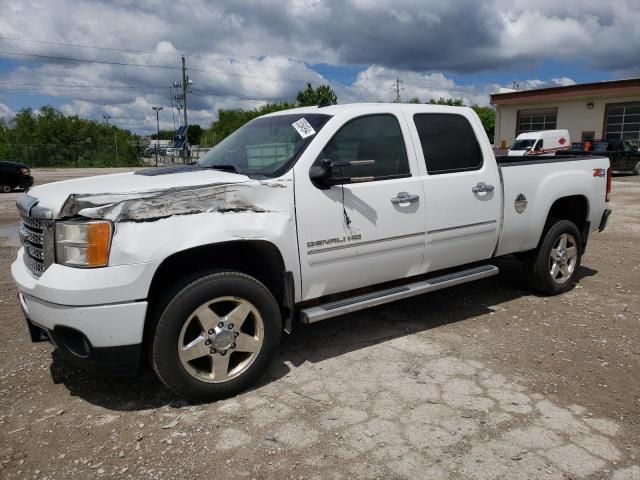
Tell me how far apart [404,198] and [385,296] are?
765 millimetres

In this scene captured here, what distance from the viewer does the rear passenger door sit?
4258mm

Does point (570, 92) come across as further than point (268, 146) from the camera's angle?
Yes

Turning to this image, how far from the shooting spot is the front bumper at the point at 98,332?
2941 mm

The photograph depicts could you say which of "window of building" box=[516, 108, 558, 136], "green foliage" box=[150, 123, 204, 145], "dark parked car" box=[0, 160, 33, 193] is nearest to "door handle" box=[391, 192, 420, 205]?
"dark parked car" box=[0, 160, 33, 193]

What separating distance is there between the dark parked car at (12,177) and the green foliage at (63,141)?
26281mm

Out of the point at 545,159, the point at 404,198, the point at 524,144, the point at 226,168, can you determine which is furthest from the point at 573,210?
the point at 524,144

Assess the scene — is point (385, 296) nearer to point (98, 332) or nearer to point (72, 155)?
point (98, 332)

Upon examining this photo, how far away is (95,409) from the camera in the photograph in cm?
335

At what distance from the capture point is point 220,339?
3.30m

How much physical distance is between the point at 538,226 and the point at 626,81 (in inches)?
1270

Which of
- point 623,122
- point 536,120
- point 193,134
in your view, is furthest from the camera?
point 193,134

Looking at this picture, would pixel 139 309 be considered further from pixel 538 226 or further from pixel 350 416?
pixel 538 226

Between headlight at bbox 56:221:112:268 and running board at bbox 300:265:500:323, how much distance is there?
54.7 inches

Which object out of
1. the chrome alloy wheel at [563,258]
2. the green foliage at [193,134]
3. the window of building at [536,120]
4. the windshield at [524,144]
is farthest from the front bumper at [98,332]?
the green foliage at [193,134]
